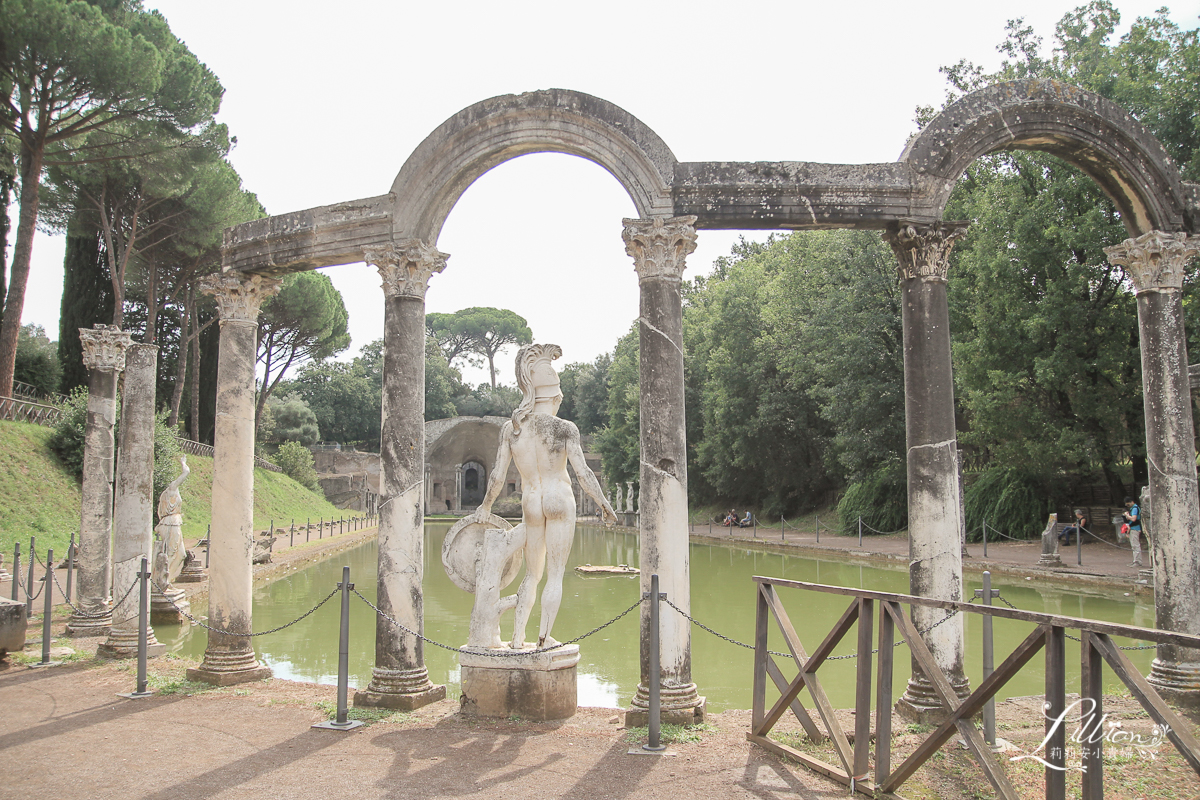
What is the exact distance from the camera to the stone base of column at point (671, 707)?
5.83 metres

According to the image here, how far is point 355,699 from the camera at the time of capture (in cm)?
666

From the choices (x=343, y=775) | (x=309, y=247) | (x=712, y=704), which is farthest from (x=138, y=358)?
(x=712, y=704)

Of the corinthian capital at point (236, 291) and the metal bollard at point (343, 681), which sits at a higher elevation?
the corinthian capital at point (236, 291)

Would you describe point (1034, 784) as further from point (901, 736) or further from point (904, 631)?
point (904, 631)

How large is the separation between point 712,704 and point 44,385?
29078 mm

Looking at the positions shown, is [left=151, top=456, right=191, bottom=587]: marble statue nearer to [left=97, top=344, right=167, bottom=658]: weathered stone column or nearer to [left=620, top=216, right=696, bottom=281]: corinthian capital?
[left=97, top=344, right=167, bottom=658]: weathered stone column

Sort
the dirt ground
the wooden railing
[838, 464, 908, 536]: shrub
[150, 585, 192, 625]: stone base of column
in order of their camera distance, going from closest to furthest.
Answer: the wooden railing, the dirt ground, [150, 585, 192, 625]: stone base of column, [838, 464, 908, 536]: shrub

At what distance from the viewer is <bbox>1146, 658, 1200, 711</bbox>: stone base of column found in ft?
21.2

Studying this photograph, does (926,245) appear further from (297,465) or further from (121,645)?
(297,465)

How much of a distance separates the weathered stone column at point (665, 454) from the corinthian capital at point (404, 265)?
189 cm

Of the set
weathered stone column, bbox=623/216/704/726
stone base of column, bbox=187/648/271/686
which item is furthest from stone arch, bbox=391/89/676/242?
stone base of column, bbox=187/648/271/686

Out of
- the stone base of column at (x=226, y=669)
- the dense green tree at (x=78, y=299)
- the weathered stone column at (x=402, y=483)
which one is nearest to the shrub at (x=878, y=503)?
the weathered stone column at (x=402, y=483)

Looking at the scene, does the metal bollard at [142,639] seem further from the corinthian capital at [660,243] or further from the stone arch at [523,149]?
the corinthian capital at [660,243]

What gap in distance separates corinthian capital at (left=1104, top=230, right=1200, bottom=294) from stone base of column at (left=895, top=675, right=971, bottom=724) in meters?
3.99
